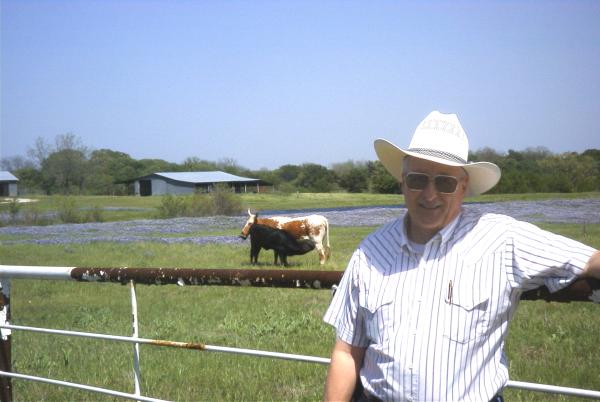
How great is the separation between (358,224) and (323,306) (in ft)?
49.6

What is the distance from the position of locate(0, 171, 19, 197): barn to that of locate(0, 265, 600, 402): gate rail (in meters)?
37.0

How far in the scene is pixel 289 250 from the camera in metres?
17.6

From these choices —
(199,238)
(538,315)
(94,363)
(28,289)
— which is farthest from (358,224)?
(94,363)

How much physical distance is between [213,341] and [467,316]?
4.90 m

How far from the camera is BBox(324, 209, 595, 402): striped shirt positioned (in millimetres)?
2121

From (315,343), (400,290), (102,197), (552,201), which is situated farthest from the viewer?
(102,197)

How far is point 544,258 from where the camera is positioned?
2.07 metres

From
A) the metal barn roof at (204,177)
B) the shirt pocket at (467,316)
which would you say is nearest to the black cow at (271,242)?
the shirt pocket at (467,316)

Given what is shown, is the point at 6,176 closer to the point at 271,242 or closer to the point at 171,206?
the point at 171,206

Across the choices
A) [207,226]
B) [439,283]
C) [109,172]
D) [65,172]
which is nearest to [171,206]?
[207,226]

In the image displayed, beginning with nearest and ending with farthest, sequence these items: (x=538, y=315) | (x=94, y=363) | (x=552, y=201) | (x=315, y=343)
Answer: (x=94, y=363) < (x=315, y=343) < (x=538, y=315) < (x=552, y=201)

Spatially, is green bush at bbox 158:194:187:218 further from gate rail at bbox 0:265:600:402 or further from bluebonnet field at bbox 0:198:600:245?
gate rail at bbox 0:265:600:402

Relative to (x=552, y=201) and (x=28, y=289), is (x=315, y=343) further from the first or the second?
(x=552, y=201)

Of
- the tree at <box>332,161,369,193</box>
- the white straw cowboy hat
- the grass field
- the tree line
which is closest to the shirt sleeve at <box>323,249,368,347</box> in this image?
the white straw cowboy hat
